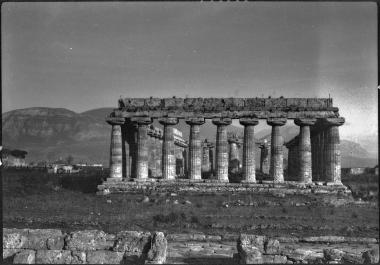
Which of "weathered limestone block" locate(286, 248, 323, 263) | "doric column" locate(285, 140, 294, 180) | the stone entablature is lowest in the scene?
"weathered limestone block" locate(286, 248, 323, 263)

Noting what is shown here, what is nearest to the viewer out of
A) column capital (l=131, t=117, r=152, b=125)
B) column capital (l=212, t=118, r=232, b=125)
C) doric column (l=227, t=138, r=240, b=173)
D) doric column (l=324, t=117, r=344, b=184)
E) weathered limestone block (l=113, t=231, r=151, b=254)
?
weathered limestone block (l=113, t=231, r=151, b=254)

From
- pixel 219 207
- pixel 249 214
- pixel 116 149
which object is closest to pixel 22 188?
pixel 116 149

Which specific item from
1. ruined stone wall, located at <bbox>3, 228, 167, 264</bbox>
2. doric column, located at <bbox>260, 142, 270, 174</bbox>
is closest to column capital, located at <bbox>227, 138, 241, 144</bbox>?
doric column, located at <bbox>260, 142, 270, 174</bbox>

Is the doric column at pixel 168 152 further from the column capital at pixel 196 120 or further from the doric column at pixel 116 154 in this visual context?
the doric column at pixel 116 154

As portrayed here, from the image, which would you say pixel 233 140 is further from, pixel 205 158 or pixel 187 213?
pixel 187 213

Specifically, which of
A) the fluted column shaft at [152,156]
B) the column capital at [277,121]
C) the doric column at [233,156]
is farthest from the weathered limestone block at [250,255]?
the doric column at [233,156]

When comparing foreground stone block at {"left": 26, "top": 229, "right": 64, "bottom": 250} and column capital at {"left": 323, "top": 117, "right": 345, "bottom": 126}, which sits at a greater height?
column capital at {"left": 323, "top": 117, "right": 345, "bottom": 126}

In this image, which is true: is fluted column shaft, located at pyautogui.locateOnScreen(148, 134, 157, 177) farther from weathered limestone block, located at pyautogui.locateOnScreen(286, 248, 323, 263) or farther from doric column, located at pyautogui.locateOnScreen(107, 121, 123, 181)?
weathered limestone block, located at pyautogui.locateOnScreen(286, 248, 323, 263)
